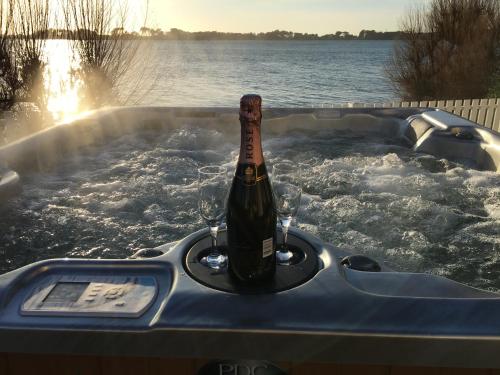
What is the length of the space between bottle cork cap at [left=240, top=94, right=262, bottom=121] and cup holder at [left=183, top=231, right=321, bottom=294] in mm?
359

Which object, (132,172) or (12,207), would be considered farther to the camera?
(132,172)

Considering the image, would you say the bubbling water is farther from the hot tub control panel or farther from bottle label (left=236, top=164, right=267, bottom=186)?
bottle label (left=236, top=164, right=267, bottom=186)

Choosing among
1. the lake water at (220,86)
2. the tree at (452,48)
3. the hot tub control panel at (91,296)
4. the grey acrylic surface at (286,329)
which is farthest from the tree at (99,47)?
the grey acrylic surface at (286,329)

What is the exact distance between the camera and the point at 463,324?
2.90 ft

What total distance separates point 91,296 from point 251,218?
394 millimetres

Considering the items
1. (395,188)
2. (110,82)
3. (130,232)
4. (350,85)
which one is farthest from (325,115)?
(350,85)

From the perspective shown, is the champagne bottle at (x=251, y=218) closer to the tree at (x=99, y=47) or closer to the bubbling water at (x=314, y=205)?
the bubbling water at (x=314, y=205)

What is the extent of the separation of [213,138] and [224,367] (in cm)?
292

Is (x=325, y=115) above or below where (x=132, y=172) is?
above

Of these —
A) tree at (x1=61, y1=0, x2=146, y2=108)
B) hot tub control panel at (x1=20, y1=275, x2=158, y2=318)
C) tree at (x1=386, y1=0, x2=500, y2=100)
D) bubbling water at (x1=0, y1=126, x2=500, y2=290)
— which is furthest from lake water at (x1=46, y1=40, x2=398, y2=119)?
hot tub control panel at (x1=20, y1=275, x2=158, y2=318)

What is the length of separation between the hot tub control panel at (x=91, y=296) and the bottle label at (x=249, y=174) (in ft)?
1.10

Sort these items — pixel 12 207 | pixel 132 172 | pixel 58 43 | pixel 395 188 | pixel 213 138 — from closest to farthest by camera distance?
pixel 12 207, pixel 395 188, pixel 132 172, pixel 213 138, pixel 58 43

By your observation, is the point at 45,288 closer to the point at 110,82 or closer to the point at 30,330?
the point at 30,330

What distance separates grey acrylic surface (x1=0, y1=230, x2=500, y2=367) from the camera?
2.84 ft
